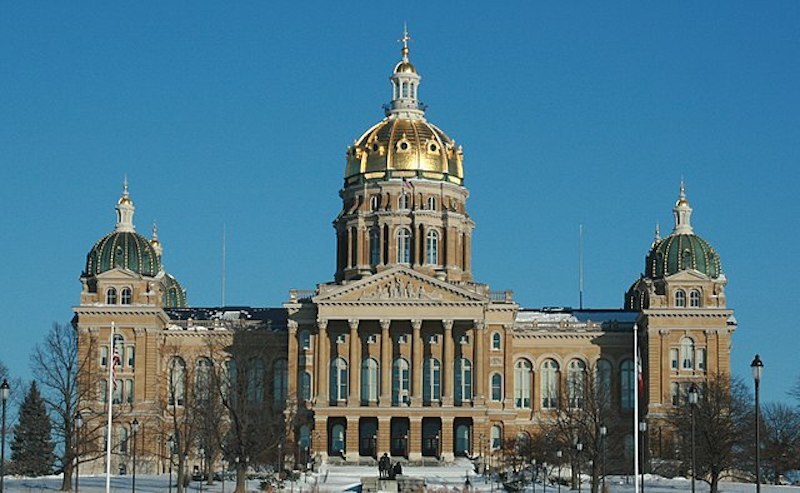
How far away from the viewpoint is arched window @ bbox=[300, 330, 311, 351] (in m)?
152

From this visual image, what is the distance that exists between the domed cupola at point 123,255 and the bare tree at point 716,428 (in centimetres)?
4323

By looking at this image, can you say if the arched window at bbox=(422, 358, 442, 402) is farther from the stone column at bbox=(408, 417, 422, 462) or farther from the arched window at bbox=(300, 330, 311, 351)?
the arched window at bbox=(300, 330, 311, 351)

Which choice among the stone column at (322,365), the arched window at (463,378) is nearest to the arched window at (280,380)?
the stone column at (322,365)

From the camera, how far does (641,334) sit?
154 meters

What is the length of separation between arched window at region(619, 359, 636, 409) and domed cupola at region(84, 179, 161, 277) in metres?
36.4

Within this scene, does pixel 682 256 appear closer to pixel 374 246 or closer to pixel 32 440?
pixel 374 246

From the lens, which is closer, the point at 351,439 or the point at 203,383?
the point at 203,383

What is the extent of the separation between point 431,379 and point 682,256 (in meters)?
20.7

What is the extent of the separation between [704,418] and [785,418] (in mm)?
34249

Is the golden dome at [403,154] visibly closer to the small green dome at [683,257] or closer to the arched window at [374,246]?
the arched window at [374,246]

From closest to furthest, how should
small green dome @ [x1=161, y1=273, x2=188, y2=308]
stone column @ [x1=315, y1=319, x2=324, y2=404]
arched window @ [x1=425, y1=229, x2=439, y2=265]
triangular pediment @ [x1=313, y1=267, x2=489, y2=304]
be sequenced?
triangular pediment @ [x1=313, y1=267, x2=489, y2=304], stone column @ [x1=315, y1=319, x2=324, y2=404], arched window @ [x1=425, y1=229, x2=439, y2=265], small green dome @ [x1=161, y1=273, x2=188, y2=308]

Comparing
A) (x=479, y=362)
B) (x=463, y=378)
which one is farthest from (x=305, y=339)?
(x=479, y=362)

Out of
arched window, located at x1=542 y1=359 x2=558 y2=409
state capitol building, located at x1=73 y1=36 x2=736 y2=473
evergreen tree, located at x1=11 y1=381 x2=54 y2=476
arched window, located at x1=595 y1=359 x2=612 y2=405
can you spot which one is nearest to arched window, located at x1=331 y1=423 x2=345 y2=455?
state capitol building, located at x1=73 y1=36 x2=736 y2=473

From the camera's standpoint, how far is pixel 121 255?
155 meters
